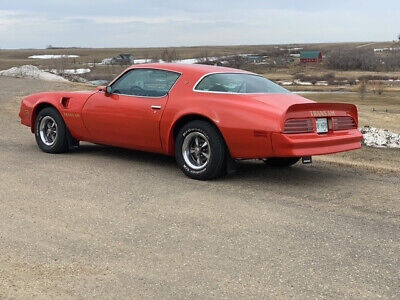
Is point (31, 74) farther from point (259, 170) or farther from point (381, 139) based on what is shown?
point (259, 170)

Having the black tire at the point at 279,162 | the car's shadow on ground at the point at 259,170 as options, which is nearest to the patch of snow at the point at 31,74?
the car's shadow on ground at the point at 259,170

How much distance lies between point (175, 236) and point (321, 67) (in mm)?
94607

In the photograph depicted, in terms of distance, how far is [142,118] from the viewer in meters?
6.81

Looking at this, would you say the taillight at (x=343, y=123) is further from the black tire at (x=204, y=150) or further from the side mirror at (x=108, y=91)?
the side mirror at (x=108, y=91)

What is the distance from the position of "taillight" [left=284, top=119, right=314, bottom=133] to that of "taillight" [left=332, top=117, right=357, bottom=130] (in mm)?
448

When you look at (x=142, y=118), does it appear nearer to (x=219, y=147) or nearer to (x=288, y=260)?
(x=219, y=147)

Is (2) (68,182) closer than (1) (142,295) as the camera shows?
No

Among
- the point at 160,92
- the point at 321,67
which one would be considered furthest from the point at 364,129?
the point at 321,67

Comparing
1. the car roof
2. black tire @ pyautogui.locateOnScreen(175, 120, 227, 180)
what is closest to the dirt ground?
black tire @ pyautogui.locateOnScreen(175, 120, 227, 180)

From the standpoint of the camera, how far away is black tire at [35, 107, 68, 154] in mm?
7848

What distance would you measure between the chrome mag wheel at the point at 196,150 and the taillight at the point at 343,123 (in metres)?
1.54

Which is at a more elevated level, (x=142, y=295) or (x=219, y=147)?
(x=219, y=147)

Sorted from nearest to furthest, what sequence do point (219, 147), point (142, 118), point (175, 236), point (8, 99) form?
point (175, 236) → point (219, 147) → point (142, 118) → point (8, 99)

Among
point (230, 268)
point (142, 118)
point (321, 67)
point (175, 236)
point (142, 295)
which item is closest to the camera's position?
point (142, 295)
